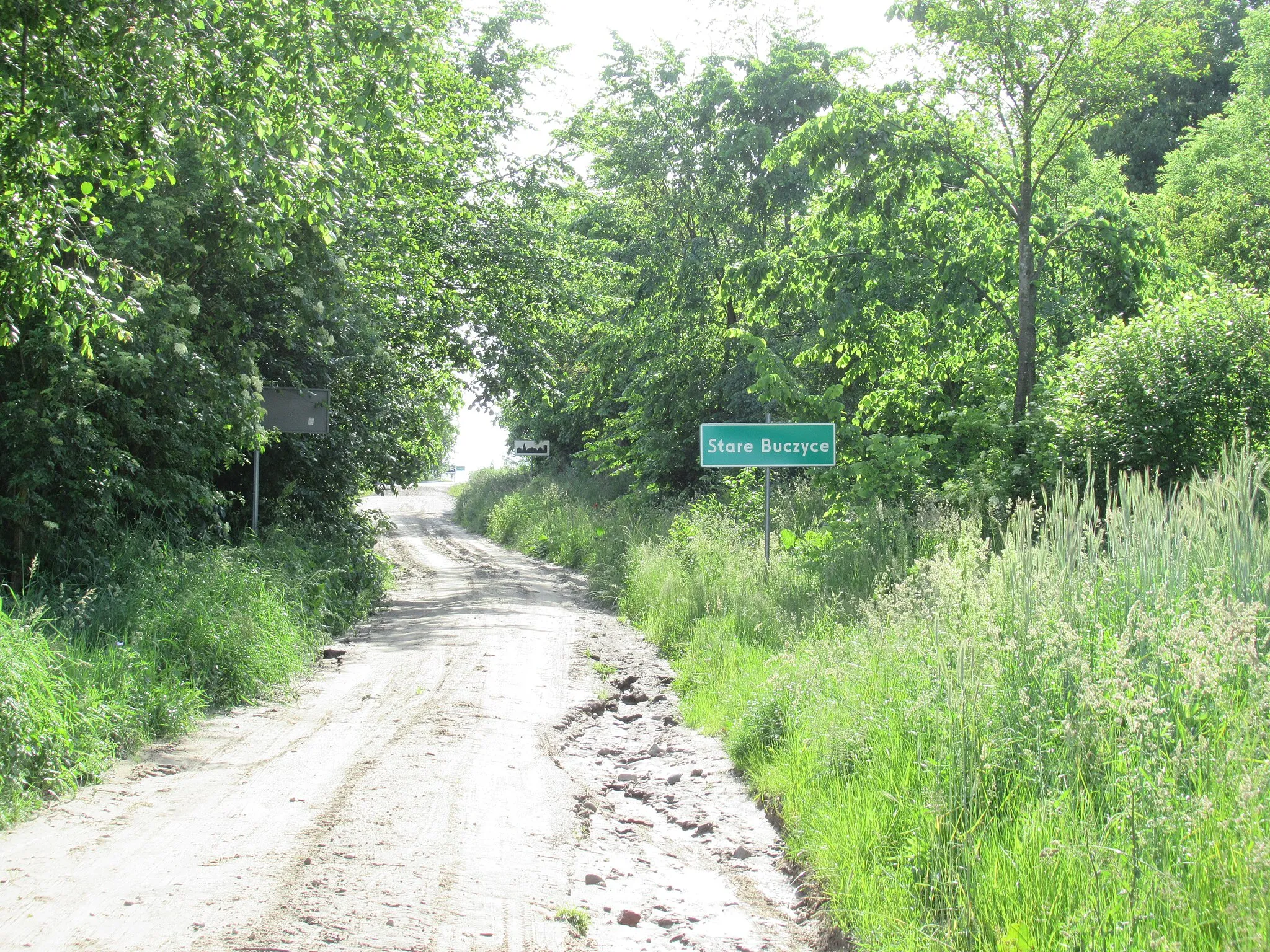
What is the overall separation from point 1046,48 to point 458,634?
1091 centimetres

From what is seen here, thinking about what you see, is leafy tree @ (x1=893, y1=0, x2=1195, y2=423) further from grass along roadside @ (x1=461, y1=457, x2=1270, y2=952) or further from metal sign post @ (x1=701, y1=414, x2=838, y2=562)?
grass along roadside @ (x1=461, y1=457, x2=1270, y2=952)

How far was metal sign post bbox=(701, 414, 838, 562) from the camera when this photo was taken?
41.8 ft

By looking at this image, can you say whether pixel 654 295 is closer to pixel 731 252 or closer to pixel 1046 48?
pixel 731 252

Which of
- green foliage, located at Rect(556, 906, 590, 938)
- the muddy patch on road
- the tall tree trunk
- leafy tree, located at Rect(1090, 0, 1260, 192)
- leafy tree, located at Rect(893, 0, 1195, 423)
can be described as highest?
leafy tree, located at Rect(1090, 0, 1260, 192)

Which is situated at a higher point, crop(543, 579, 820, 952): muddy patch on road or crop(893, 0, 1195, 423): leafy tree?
crop(893, 0, 1195, 423): leafy tree

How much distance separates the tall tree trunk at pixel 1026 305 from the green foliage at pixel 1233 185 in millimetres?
10754

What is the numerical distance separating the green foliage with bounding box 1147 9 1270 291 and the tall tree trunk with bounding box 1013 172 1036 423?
35.3 ft

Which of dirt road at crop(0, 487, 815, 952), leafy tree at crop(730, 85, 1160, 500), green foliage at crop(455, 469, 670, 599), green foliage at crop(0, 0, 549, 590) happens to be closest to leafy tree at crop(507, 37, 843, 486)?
green foliage at crop(455, 469, 670, 599)

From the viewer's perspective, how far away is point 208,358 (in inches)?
438

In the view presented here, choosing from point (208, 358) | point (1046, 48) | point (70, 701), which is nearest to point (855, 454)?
point (1046, 48)

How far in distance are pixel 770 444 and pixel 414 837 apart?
825 cm

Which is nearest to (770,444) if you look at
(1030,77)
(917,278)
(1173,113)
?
(917,278)

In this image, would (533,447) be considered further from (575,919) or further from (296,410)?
(575,919)

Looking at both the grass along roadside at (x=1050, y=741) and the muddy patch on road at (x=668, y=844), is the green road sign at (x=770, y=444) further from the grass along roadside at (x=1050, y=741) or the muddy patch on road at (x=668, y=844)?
the grass along roadside at (x=1050, y=741)
